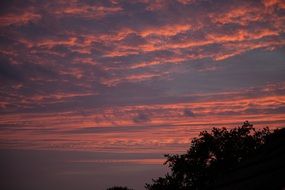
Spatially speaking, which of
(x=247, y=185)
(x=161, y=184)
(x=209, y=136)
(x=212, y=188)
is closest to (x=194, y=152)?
(x=209, y=136)

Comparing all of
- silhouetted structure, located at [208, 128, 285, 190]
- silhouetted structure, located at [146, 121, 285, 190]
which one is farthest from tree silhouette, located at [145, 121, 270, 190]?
silhouetted structure, located at [208, 128, 285, 190]

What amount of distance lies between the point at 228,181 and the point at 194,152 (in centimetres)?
2920

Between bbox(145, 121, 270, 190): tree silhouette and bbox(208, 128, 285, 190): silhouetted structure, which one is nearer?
bbox(208, 128, 285, 190): silhouetted structure

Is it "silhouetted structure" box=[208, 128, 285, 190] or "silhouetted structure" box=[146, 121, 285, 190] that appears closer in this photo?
"silhouetted structure" box=[208, 128, 285, 190]

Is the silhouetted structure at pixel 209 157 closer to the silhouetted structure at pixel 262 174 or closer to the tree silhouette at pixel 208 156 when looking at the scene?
the tree silhouette at pixel 208 156

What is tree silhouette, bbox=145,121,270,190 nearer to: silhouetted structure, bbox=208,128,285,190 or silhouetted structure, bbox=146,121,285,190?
silhouetted structure, bbox=146,121,285,190

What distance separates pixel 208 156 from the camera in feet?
129

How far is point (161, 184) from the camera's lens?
39.5 m

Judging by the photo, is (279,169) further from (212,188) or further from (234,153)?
(234,153)

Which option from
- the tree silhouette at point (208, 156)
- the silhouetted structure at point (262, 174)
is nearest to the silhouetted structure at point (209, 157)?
the tree silhouette at point (208, 156)

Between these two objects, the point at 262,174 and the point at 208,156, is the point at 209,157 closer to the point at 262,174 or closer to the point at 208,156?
the point at 208,156

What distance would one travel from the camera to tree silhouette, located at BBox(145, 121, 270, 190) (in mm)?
37594

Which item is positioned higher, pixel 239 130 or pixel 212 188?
pixel 239 130

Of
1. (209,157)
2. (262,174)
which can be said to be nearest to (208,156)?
(209,157)
